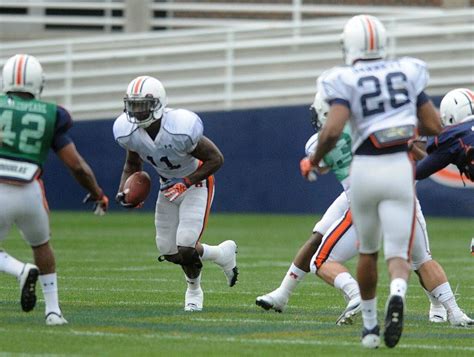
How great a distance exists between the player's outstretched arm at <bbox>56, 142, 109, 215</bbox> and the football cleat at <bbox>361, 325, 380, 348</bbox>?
1834 millimetres

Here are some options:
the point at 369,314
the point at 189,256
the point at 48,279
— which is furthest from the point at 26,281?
the point at 369,314

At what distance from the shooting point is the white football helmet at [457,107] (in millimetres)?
8570

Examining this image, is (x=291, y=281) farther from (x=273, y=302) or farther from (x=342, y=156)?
(x=342, y=156)

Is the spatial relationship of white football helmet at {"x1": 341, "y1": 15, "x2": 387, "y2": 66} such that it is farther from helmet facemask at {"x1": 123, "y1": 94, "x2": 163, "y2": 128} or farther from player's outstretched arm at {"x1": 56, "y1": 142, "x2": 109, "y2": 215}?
helmet facemask at {"x1": 123, "y1": 94, "x2": 163, "y2": 128}

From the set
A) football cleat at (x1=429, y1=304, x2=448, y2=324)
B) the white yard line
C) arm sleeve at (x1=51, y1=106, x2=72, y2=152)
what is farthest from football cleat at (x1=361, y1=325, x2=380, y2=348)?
arm sleeve at (x1=51, y1=106, x2=72, y2=152)

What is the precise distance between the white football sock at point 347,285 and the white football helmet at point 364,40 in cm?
169

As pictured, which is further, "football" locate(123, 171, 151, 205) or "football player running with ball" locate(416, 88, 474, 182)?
"football" locate(123, 171, 151, 205)

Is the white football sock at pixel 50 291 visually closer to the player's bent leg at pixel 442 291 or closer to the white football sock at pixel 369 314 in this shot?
the white football sock at pixel 369 314

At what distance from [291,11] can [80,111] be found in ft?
14.4

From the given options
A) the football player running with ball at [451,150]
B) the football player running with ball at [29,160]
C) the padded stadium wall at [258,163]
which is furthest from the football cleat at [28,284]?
the padded stadium wall at [258,163]

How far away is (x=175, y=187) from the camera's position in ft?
30.2

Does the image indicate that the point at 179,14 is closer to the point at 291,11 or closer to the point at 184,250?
the point at 291,11

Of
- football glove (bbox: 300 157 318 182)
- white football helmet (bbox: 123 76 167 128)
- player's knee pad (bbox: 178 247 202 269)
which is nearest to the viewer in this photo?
football glove (bbox: 300 157 318 182)

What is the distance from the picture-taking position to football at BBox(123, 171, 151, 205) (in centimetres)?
913
